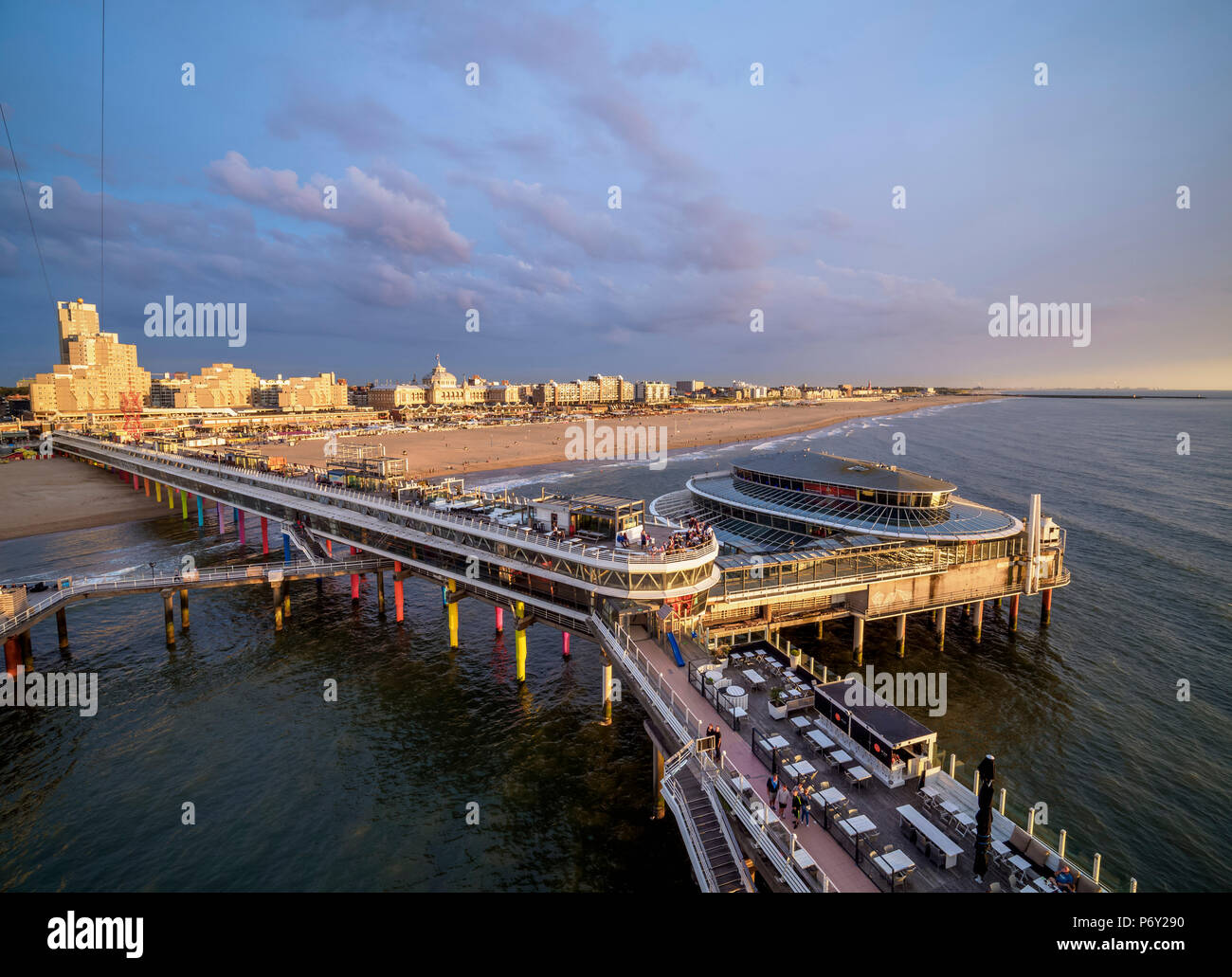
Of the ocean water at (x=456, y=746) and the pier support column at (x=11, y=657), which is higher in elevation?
the pier support column at (x=11, y=657)

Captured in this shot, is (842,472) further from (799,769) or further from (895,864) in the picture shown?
(895,864)

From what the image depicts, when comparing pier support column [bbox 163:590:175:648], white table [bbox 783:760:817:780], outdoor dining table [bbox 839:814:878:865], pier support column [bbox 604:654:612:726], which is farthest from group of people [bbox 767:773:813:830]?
pier support column [bbox 163:590:175:648]

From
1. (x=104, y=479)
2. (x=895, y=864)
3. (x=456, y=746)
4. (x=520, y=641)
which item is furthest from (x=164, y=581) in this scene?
(x=104, y=479)

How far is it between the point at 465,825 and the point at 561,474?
117 m

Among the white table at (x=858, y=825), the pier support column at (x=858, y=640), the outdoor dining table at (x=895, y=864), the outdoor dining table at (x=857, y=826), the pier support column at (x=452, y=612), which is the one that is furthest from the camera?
the pier support column at (x=452, y=612)

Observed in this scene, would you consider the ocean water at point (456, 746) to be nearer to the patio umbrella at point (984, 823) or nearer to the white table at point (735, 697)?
the white table at point (735, 697)

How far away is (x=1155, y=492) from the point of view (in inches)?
4259

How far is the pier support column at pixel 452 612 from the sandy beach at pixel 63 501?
266 ft

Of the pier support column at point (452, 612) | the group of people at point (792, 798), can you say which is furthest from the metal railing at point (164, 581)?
the group of people at point (792, 798)

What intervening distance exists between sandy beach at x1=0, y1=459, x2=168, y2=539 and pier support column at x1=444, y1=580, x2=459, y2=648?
81.1m

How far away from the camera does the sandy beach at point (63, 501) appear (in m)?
94.8

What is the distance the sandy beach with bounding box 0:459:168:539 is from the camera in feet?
311

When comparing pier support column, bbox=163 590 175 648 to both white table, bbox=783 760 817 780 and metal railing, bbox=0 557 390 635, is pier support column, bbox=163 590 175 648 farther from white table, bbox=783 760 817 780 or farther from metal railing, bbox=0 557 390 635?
white table, bbox=783 760 817 780
